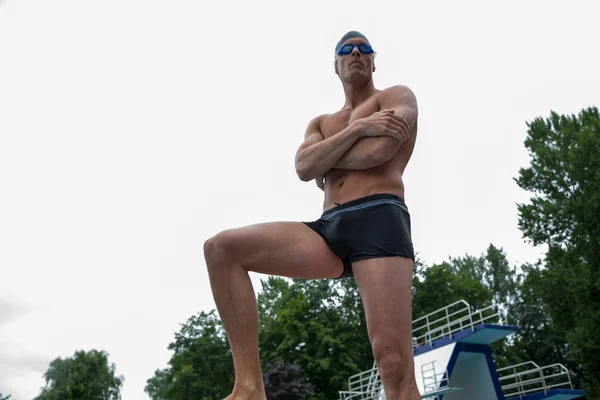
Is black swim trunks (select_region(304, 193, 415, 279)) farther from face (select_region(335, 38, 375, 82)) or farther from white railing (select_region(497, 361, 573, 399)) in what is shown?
white railing (select_region(497, 361, 573, 399))

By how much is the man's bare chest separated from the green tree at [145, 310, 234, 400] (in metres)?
30.3

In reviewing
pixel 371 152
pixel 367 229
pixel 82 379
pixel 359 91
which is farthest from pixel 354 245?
pixel 82 379

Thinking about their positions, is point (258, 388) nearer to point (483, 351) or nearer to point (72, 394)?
point (483, 351)

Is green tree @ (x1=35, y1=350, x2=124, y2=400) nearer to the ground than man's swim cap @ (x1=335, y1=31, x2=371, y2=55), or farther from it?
farther from it

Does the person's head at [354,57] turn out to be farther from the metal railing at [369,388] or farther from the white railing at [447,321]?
the white railing at [447,321]

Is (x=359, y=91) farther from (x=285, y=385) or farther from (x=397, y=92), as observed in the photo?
(x=285, y=385)

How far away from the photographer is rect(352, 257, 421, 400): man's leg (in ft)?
8.89

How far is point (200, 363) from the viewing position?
115 ft

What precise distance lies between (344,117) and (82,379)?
1797 inches

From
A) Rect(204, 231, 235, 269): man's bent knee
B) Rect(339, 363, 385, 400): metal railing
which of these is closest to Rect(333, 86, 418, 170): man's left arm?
Rect(204, 231, 235, 269): man's bent knee

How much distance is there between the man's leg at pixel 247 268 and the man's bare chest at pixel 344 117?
925 millimetres

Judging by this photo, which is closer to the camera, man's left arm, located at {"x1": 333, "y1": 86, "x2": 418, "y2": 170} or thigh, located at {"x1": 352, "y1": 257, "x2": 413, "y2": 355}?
thigh, located at {"x1": 352, "y1": 257, "x2": 413, "y2": 355}

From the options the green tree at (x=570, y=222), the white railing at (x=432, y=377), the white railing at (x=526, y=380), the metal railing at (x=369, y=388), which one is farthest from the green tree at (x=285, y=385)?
the green tree at (x=570, y=222)

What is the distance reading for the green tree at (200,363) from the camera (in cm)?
3341
